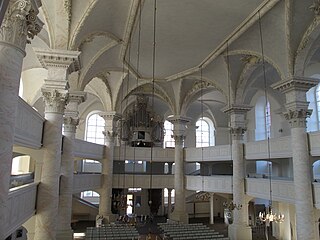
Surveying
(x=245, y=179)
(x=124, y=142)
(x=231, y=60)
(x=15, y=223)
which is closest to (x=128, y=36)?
(x=231, y=60)

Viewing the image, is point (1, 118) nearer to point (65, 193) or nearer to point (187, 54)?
point (65, 193)

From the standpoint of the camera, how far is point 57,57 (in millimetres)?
9602

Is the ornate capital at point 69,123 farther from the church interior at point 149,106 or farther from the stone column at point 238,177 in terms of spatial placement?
the stone column at point 238,177

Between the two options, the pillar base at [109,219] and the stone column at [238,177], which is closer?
the stone column at [238,177]

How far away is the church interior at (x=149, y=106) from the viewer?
27.7ft

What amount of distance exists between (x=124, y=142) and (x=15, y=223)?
16576 mm

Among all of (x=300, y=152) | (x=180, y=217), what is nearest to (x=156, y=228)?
(x=180, y=217)

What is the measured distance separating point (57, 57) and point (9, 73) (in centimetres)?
476

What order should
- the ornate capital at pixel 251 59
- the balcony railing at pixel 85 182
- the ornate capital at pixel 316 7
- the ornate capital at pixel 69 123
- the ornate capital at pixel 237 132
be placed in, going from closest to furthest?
the ornate capital at pixel 316 7
the ornate capital at pixel 69 123
the ornate capital at pixel 251 59
the balcony railing at pixel 85 182
the ornate capital at pixel 237 132

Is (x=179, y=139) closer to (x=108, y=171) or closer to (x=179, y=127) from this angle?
(x=179, y=127)

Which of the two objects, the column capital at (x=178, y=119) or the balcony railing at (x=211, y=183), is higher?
the column capital at (x=178, y=119)

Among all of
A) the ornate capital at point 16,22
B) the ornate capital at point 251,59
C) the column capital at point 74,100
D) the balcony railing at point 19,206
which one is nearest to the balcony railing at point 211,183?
the ornate capital at point 251,59

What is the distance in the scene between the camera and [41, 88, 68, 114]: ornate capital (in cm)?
967

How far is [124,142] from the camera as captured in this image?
23.5 metres
